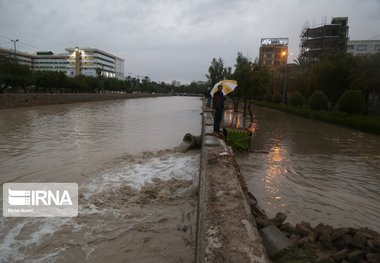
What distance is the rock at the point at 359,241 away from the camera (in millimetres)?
3744

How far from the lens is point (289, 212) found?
233 inches

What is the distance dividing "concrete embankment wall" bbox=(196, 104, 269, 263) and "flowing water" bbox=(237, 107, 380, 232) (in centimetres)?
117

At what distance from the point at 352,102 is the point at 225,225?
24866 mm

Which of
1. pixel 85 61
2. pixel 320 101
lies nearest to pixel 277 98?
pixel 320 101

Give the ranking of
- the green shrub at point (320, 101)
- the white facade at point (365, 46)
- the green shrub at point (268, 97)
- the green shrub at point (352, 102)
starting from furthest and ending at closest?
the white facade at point (365, 46), the green shrub at point (268, 97), the green shrub at point (320, 101), the green shrub at point (352, 102)

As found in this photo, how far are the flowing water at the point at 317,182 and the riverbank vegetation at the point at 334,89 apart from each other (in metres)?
9.01

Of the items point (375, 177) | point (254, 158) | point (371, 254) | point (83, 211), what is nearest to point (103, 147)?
point (254, 158)

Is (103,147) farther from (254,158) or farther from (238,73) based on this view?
(238,73)

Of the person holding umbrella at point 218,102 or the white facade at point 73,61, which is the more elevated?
the white facade at point 73,61

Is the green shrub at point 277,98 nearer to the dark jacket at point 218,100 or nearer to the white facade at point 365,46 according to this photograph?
the white facade at point 365,46

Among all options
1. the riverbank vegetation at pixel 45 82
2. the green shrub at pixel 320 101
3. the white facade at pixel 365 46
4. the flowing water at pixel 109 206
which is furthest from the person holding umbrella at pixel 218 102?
the white facade at pixel 365 46

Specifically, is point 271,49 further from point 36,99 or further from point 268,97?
point 36,99

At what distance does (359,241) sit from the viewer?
12.5 feet

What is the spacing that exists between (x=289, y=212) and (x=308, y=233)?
1845 mm
